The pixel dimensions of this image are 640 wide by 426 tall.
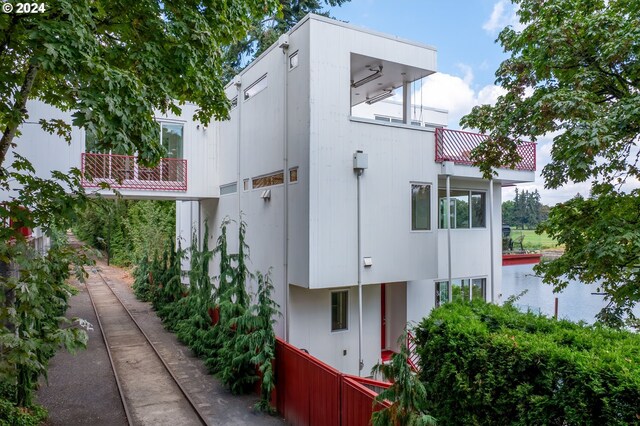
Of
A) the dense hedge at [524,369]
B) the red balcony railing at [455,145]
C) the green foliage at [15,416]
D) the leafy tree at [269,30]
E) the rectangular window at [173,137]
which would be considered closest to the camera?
the dense hedge at [524,369]

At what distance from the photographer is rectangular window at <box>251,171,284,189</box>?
11977 mm

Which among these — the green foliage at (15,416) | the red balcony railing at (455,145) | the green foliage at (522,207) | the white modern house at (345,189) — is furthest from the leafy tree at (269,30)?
the green foliage at (522,207)

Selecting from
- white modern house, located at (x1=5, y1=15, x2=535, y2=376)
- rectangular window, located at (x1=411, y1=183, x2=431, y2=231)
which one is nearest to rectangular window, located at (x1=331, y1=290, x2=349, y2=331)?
white modern house, located at (x1=5, y1=15, x2=535, y2=376)

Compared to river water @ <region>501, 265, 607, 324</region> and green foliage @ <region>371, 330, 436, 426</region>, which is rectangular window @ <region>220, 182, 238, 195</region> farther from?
green foliage @ <region>371, 330, 436, 426</region>

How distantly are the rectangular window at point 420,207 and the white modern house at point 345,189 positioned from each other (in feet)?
0.10

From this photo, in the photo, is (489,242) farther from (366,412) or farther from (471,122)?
(366,412)

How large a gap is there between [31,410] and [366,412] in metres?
6.29

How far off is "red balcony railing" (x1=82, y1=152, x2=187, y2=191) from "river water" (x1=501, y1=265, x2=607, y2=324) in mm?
12808

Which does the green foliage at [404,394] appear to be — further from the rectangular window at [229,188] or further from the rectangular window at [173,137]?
the rectangular window at [173,137]

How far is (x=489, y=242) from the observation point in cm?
1415

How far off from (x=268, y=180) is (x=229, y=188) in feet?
A: 11.4

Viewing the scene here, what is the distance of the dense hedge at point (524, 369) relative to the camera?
3764mm

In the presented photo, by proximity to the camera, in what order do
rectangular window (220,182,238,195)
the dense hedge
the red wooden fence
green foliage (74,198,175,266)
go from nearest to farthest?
the dense hedge, the red wooden fence, rectangular window (220,182,238,195), green foliage (74,198,175,266)

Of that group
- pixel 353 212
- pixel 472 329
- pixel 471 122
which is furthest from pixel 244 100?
pixel 472 329
